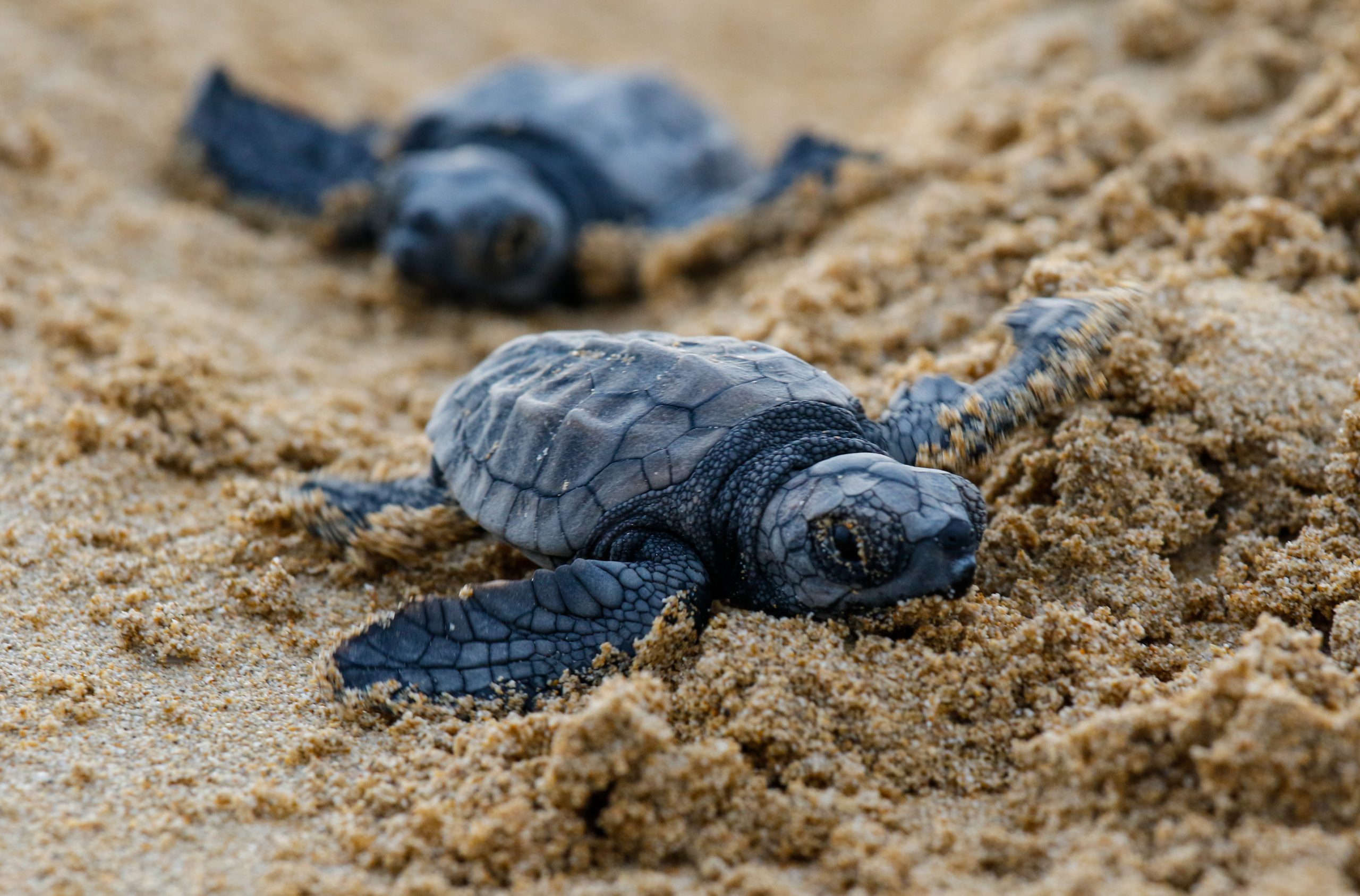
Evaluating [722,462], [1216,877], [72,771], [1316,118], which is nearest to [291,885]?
[72,771]

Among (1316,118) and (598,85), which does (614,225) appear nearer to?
(598,85)

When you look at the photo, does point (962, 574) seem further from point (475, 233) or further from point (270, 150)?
point (270, 150)

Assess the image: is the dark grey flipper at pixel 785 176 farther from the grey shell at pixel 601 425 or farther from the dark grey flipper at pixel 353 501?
the dark grey flipper at pixel 353 501

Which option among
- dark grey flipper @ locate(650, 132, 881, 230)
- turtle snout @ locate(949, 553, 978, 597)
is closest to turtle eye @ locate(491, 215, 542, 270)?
dark grey flipper @ locate(650, 132, 881, 230)

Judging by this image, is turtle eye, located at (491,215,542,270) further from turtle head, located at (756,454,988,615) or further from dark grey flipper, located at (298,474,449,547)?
turtle head, located at (756,454,988,615)

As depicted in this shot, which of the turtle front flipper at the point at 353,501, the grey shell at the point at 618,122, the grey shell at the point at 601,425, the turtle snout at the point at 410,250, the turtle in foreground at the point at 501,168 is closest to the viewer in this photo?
the grey shell at the point at 601,425

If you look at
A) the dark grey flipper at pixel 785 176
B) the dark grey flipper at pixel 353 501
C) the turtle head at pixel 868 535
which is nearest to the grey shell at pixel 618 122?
the dark grey flipper at pixel 785 176
